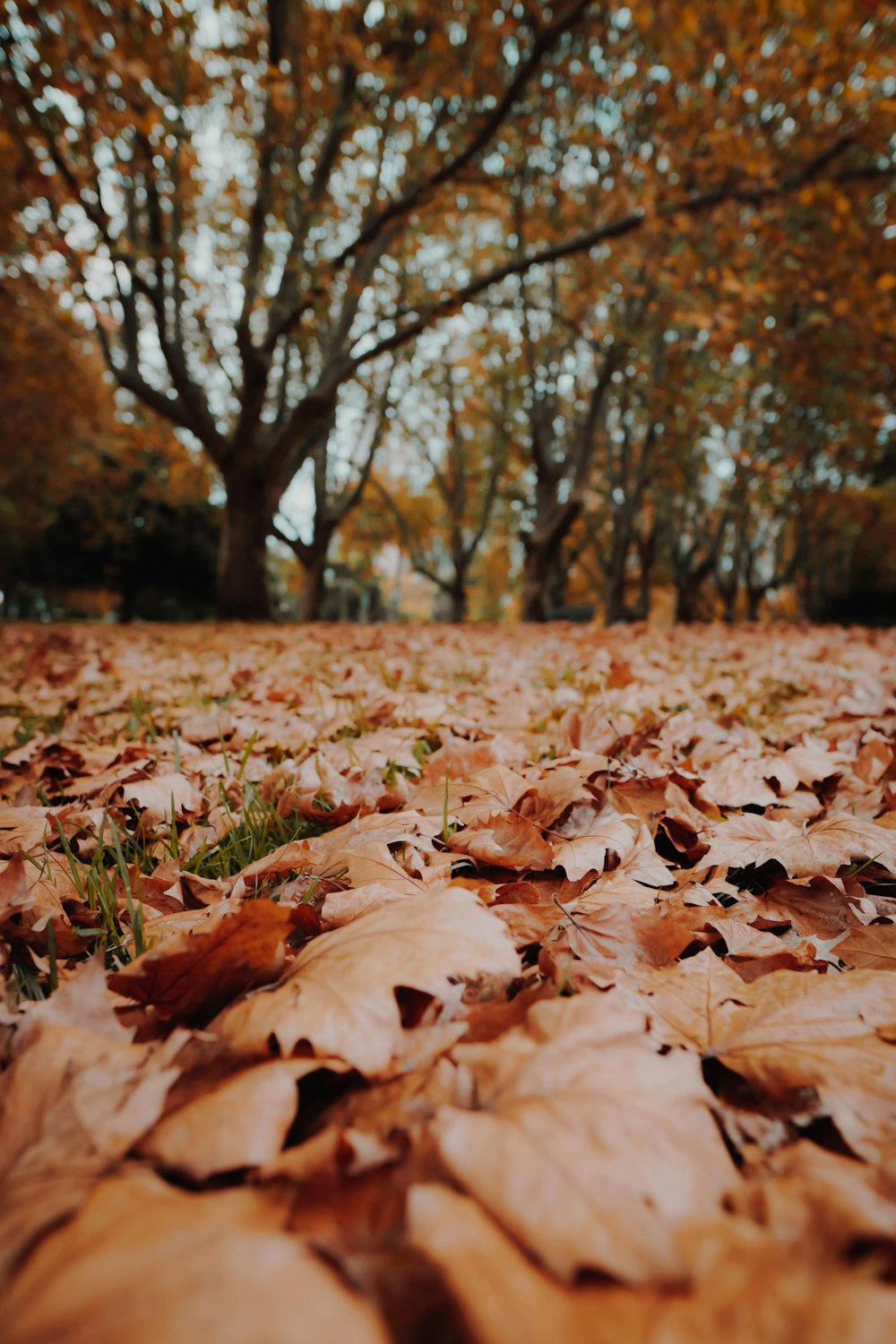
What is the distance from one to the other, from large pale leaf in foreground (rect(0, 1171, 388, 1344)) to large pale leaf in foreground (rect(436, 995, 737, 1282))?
11cm

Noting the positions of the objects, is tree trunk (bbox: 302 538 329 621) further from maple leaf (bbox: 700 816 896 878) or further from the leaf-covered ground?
maple leaf (bbox: 700 816 896 878)

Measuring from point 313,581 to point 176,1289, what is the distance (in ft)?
43.4

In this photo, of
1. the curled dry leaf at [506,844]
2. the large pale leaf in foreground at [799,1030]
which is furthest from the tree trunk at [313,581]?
the large pale leaf in foreground at [799,1030]

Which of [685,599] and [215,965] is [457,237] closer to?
[685,599]

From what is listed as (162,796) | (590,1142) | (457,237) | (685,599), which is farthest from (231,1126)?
(685,599)

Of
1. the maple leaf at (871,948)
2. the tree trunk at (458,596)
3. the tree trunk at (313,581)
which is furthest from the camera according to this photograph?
the tree trunk at (458,596)

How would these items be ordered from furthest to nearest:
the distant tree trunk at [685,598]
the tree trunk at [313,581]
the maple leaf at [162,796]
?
1. the distant tree trunk at [685,598]
2. the tree trunk at [313,581]
3. the maple leaf at [162,796]

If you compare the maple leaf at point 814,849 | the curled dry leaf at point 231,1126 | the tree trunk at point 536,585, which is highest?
the tree trunk at point 536,585

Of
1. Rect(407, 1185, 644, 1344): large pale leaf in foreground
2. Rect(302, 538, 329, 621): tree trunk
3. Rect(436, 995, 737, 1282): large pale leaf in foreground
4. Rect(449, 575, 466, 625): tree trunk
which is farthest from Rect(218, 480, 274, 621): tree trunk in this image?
Rect(407, 1185, 644, 1344): large pale leaf in foreground

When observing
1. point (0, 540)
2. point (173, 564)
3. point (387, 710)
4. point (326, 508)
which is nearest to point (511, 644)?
point (387, 710)

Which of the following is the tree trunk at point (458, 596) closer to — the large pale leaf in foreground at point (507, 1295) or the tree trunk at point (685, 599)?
the tree trunk at point (685, 599)

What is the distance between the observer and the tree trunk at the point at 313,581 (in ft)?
42.7

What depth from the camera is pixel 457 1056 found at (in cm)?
58

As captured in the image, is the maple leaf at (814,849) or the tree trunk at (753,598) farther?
the tree trunk at (753,598)
